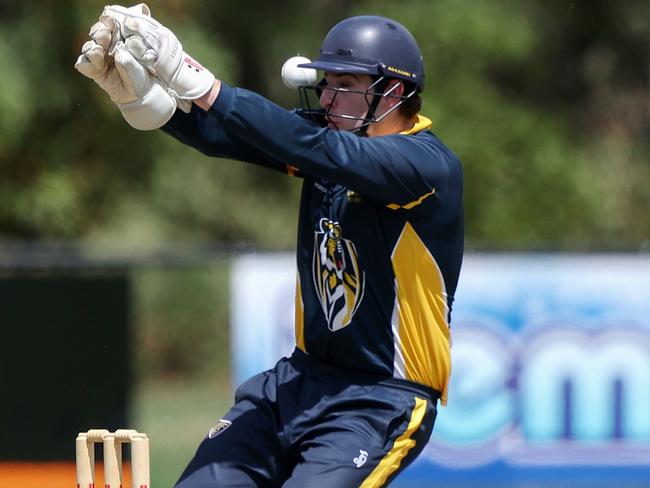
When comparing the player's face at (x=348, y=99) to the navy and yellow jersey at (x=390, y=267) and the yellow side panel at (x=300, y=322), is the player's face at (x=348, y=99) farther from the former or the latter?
the yellow side panel at (x=300, y=322)

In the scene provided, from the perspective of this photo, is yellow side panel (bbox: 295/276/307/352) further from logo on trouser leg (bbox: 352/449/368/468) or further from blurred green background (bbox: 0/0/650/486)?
blurred green background (bbox: 0/0/650/486)

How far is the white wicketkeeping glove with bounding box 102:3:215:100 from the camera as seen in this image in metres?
3.79

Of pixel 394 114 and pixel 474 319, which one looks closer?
pixel 394 114

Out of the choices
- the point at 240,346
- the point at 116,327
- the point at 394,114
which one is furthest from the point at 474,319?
the point at 394,114

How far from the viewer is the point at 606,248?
29.4 feet

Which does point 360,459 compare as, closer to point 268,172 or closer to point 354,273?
point 354,273

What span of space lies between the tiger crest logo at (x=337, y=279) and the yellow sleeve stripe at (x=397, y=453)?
36cm

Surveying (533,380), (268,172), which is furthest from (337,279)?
(268,172)

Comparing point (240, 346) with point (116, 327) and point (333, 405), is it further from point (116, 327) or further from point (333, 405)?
point (333, 405)

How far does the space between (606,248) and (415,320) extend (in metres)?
5.01

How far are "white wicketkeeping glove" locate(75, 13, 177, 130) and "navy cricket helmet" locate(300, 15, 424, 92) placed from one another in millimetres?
561

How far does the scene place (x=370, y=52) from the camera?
4285mm

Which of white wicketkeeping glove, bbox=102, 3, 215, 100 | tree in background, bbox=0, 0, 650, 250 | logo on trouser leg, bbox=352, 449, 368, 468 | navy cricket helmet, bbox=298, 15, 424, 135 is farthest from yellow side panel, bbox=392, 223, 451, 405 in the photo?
tree in background, bbox=0, 0, 650, 250

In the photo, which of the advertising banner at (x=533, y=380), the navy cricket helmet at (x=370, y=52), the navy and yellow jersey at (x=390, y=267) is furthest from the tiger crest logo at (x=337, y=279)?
the advertising banner at (x=533, y=380)
